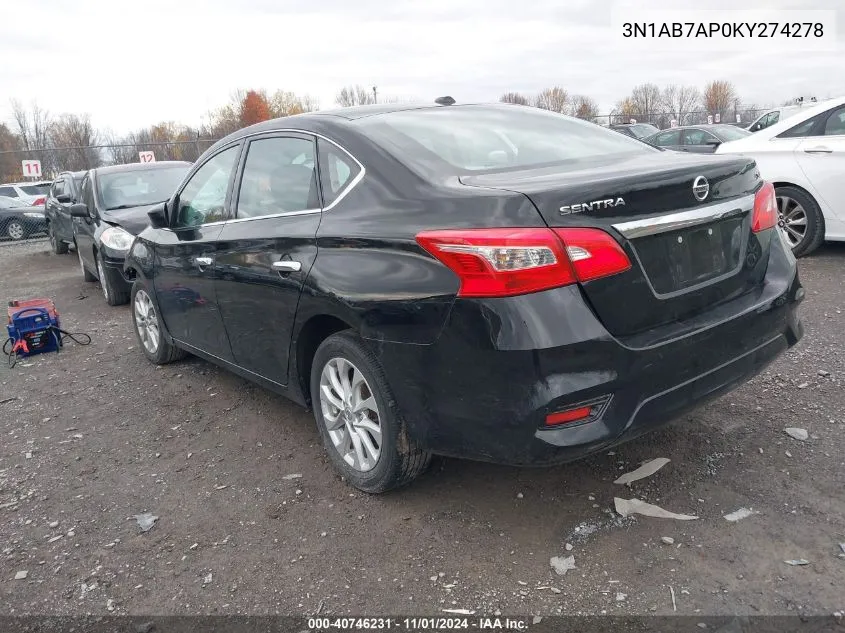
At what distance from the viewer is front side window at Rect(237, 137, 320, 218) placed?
335cm

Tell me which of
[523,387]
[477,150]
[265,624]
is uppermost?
[477,150]

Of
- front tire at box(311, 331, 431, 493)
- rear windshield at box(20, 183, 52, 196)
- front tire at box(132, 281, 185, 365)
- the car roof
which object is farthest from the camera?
rear windshield at box(20, 183, 52, 196)

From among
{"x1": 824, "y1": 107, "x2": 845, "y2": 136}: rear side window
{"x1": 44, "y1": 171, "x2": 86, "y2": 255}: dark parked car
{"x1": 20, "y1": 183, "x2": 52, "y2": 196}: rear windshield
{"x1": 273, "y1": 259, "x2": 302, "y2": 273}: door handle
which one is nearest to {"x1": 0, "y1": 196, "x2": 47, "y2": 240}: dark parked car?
{"x1": 20, "y1": 183, "x2": 52, "y2": 196}: rear windshield

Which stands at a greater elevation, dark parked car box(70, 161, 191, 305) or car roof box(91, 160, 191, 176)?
car roof box(91, 160, 191, 176)

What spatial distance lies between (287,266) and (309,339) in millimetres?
367

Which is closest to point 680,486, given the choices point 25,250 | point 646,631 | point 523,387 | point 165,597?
point 646,631

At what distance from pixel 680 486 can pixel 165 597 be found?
2.16m

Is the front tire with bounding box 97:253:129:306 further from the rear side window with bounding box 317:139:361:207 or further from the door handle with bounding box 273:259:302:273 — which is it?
the rear side window with bounding box 317:139:361:207

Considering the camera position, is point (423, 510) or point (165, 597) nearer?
point (165, 597)

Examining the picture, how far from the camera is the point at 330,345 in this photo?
3107 millimetres

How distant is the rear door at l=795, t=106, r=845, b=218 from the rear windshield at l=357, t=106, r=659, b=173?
4102mm

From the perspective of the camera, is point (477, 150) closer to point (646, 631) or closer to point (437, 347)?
point (437, 347)

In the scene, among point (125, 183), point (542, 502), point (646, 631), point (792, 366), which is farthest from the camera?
point (125, 183)

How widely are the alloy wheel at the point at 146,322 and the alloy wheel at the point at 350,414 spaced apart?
2504mm
